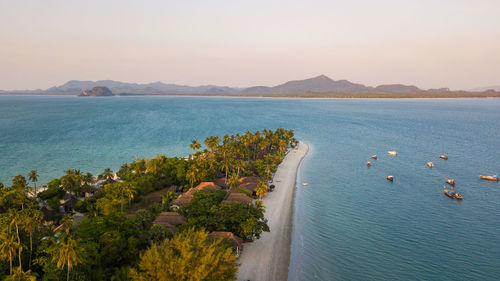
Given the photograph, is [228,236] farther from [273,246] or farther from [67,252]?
[67,252]

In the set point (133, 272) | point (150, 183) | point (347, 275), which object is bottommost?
point (347, 275)

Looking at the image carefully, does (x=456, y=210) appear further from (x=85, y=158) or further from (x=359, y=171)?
(x=85, y=158)

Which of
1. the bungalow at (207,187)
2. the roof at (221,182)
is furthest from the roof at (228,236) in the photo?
the roof at (221,182)

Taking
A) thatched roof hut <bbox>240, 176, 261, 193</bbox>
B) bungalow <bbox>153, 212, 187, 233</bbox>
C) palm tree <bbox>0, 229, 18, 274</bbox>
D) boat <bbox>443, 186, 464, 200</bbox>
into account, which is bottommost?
boat <bbox>443, 186, 464, 200</bbox>

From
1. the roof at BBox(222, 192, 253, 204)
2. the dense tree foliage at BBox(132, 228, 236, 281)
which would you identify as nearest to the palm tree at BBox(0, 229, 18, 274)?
the dense tree foliage at BBox(132, 228, 236, 281)

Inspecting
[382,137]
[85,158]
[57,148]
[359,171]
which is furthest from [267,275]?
[382,137]

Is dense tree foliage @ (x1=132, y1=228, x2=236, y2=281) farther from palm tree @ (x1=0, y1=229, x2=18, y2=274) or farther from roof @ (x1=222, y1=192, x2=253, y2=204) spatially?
roof @ (x1=222, y1=192, x2=253, y2=204)
